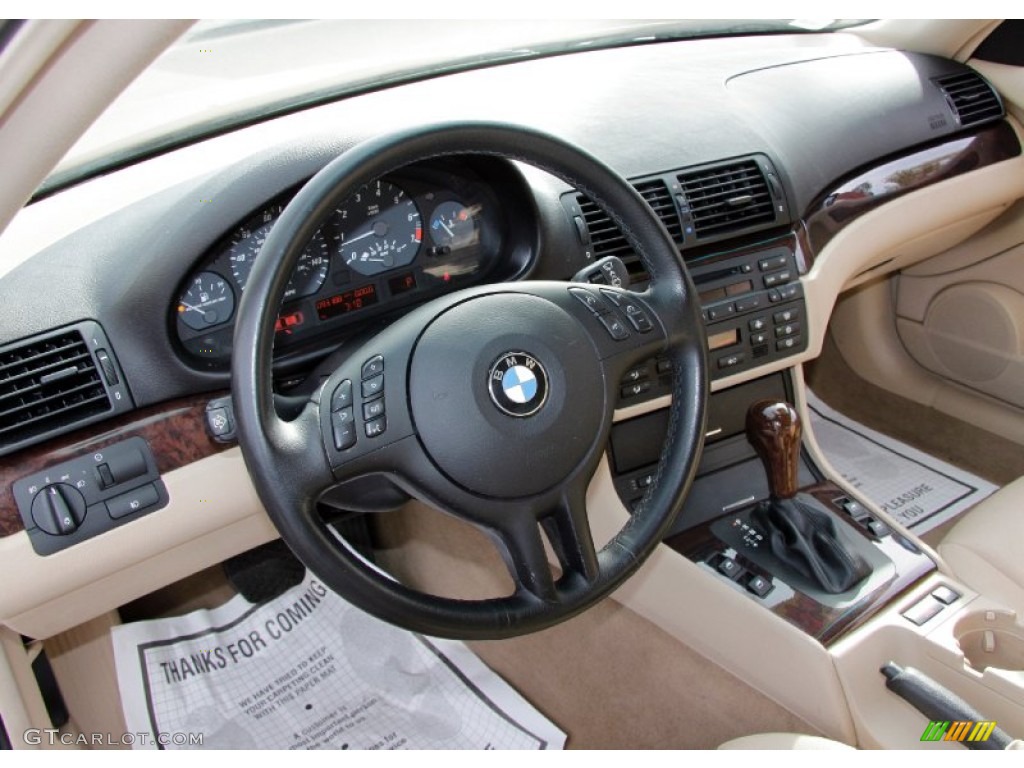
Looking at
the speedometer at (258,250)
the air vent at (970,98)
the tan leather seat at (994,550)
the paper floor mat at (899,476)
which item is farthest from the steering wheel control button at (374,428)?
the air vent at (970,98)

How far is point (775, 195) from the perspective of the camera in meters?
1.48

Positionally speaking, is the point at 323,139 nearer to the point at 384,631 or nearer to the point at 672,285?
the point at 672,285

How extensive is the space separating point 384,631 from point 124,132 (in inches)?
35.4

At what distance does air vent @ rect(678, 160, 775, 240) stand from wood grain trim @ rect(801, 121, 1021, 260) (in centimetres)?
11

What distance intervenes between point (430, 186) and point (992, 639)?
3.40 ft

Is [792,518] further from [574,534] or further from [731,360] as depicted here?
[574,534]

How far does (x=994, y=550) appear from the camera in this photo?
1.48m

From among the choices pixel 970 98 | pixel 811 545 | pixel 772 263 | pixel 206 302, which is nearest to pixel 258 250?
pixel 206 302

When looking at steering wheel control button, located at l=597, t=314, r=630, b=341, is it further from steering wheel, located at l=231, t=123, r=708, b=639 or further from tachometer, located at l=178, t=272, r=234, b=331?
tachometer, located at l=178, t=272, r=234, b=331

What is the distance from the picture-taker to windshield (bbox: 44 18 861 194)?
1.36 meters

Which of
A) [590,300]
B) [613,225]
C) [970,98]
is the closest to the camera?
[590,300]

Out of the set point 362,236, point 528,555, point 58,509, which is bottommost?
point 528,555

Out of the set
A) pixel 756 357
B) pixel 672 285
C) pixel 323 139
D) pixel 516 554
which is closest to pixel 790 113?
pixel 756 357

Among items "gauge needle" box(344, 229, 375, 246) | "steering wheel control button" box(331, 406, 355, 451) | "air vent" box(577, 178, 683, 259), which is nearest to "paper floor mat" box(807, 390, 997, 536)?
"air vent" box(577, 178, 683, 259)
